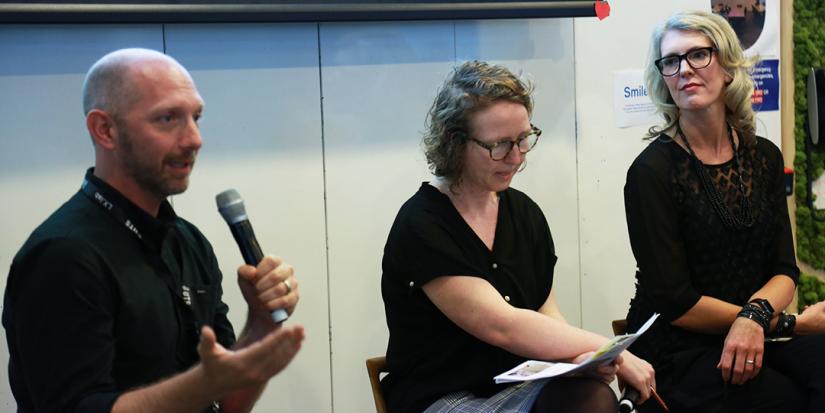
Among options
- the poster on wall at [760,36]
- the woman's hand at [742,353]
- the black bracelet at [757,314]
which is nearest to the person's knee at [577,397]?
the woman's hand at [742,353]

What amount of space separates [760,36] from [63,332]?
9.42ft

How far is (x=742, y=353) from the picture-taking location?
230 centimetres

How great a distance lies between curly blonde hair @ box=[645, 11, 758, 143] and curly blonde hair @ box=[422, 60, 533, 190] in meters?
0.52

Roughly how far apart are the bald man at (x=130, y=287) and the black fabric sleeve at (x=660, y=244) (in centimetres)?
118

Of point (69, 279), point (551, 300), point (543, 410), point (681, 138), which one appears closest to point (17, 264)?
point (69, 279)

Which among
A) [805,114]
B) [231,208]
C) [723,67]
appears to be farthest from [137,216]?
[805,114]

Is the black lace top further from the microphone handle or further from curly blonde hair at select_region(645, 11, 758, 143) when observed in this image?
the microphone handle

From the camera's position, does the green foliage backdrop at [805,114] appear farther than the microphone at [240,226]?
Yes

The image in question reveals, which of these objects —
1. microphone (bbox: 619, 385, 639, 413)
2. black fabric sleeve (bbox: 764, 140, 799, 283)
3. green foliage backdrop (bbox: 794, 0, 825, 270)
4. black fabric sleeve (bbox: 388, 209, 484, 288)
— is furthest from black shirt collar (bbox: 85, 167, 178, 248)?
green foliage backdrop (bbox: 794, 0, 825, 270)

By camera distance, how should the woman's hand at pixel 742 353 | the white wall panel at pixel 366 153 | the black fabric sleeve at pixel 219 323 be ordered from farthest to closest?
1. the white wall panel at pixel 366 153
2. the woman's hand at pixel 742 353
3. the black fabric sleeve at pixel 219 323

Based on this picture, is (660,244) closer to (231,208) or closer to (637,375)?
(637,375)

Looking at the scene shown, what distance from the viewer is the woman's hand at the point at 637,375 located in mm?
2098

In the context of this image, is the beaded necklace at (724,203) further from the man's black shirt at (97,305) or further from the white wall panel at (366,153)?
the man's black shirt at (97,305)

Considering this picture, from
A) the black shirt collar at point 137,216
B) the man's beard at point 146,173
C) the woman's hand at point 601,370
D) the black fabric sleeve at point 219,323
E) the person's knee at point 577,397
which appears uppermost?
the man's beard at point 146,173
